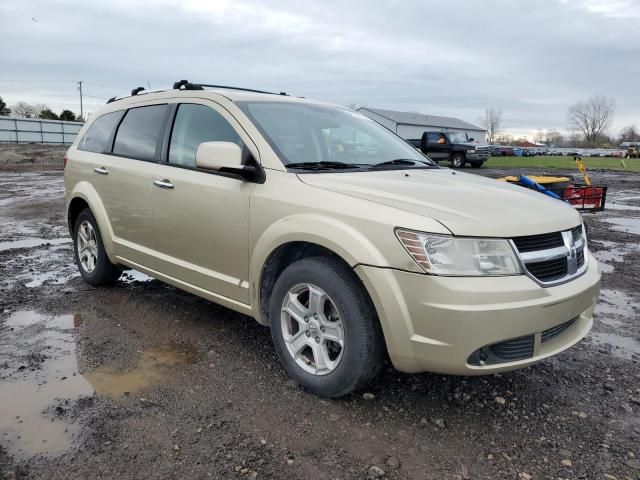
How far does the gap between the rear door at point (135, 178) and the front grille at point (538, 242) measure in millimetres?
2805

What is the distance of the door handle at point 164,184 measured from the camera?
4070 mm

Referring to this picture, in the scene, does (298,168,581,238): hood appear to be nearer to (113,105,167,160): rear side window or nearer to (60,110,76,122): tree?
(113,105,167,160): rear side window

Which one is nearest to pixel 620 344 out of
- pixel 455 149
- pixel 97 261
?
pixel 97 261

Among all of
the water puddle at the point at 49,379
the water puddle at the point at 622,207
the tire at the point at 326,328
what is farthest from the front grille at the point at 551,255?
the water puddle at the point at 622,207

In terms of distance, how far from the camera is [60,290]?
5.32 metres

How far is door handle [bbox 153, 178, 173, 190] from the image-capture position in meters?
4.07

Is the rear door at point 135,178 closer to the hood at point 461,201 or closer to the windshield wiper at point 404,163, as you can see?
the hood at point 461,201

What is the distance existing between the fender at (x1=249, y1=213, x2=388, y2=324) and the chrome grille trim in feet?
2.37

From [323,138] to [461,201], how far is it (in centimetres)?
131

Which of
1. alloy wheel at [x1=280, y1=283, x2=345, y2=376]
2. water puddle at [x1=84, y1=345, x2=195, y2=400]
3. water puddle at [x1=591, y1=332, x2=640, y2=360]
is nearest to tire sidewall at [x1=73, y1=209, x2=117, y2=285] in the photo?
water puddle at [x1=84, y1=345, x2=195, y2=400]

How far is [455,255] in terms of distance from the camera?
2.67 metres

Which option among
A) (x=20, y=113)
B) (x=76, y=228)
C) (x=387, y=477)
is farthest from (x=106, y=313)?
(x=20, y=113)

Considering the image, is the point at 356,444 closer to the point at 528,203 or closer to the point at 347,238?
the point at 347,238

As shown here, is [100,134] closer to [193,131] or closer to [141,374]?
[193,131]
